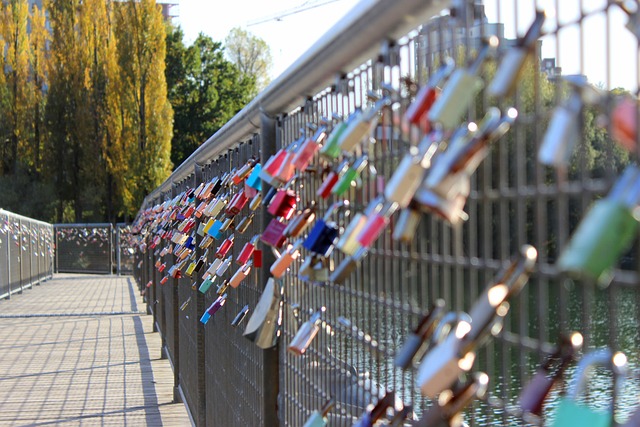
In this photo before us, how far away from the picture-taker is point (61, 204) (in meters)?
43.1

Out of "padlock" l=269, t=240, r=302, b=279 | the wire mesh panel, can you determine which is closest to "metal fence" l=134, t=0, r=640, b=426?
"padlock" l=269, t=240, r=302, b=279

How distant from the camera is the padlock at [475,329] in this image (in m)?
1.27

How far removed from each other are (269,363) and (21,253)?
22463 millimetres

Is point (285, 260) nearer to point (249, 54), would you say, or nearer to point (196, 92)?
point (196, 92)

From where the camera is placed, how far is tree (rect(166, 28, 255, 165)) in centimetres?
4838

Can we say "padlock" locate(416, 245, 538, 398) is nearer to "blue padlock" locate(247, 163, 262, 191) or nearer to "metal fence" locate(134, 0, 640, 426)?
"metal fence" locate(134, 0, 640, 426)

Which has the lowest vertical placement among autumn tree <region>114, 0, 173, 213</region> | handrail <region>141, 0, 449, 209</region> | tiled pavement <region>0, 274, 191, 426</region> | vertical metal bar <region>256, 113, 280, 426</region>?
tiled pavement <region>0, 274, 191, 426</region>

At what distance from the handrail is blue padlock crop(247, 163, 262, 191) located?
0.18 meters

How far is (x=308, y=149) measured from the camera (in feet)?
7.41

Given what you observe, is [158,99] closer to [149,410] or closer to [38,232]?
[38,232]

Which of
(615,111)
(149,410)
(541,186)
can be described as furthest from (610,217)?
(149,410)

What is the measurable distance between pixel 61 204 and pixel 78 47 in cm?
684

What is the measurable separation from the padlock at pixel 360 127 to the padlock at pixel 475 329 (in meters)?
0.49

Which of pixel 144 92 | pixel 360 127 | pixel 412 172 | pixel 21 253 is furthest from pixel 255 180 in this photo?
pixel 144 92
